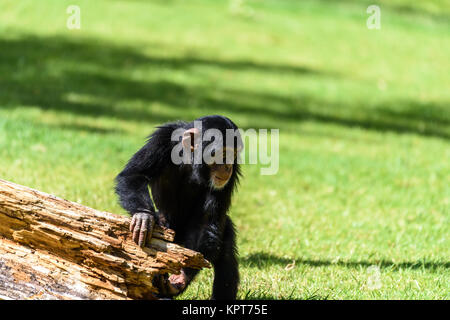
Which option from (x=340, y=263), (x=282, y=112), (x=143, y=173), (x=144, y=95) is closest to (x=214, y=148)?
(x=143, y=173)

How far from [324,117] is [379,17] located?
31.2 feet

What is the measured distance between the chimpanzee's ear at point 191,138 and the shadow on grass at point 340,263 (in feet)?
5.00

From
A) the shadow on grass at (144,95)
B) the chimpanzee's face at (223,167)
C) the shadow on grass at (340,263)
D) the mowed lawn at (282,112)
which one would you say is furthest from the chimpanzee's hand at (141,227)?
the shadow on grass at (144,95)

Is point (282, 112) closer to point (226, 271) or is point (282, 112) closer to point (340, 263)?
point (340, 263)

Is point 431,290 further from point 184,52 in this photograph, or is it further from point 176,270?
point 184,52

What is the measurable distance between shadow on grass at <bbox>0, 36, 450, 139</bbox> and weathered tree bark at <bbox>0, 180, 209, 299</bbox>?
25.3 ft

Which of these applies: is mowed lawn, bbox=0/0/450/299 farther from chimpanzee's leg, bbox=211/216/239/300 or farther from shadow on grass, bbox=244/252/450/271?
chimpanzee's leg, bbox=211/216/239/300

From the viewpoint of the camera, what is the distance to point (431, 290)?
496cm

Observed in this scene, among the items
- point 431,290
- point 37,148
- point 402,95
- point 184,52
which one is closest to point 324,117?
point 402,95

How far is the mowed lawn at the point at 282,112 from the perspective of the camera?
6406 mm

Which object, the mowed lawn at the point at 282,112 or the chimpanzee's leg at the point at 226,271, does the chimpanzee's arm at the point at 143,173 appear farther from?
the mowed lawn at the point at 282,112

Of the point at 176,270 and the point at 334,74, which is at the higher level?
the point at 334,74

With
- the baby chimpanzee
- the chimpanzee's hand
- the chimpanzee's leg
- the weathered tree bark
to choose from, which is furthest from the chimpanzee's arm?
the chimpanzee's leg

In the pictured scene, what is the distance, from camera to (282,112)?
14.2m
